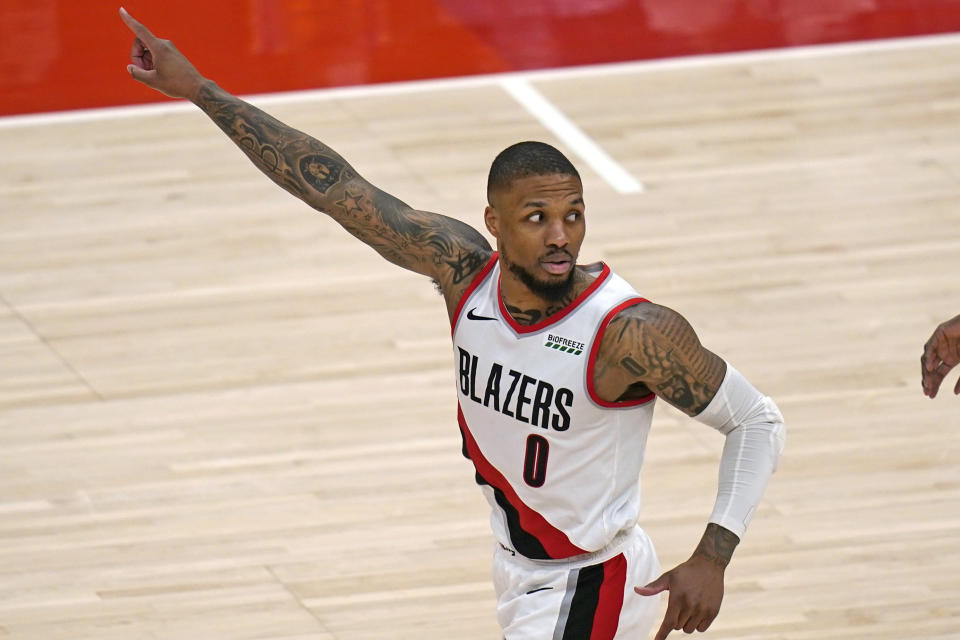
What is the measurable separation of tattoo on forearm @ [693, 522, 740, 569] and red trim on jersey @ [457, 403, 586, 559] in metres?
0.37

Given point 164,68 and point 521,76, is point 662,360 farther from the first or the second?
point 521,76

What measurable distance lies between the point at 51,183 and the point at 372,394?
2.82 m

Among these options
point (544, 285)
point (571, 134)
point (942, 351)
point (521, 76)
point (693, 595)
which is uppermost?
point (544, 285)

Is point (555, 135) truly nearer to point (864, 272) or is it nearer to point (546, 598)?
point (864, 272)

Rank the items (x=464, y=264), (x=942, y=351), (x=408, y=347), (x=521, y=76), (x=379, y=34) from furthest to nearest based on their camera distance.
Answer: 1. (x=379, y=34)
2. (x=521, y=76)
3. (x=408, y=347)
4. (x=942, y=351)
5. (x=464, y=264)

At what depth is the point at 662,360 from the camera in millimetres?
3557

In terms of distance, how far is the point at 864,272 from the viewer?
299 inches

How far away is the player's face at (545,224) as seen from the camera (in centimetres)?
355

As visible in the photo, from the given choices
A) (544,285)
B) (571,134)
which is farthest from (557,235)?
(571,134)

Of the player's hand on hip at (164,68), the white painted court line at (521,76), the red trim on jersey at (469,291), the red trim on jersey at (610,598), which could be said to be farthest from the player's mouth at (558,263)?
the white painted court line at (521,76)

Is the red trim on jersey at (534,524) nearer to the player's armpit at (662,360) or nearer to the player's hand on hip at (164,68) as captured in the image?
the player's armpit at (662,360)

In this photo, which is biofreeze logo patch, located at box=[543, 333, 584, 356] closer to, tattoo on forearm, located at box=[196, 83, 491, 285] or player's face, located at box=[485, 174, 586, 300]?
player's face, located at box=[485, 174, 586, 300]

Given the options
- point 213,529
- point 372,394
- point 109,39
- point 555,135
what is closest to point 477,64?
point 555,135

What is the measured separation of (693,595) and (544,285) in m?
0.71
